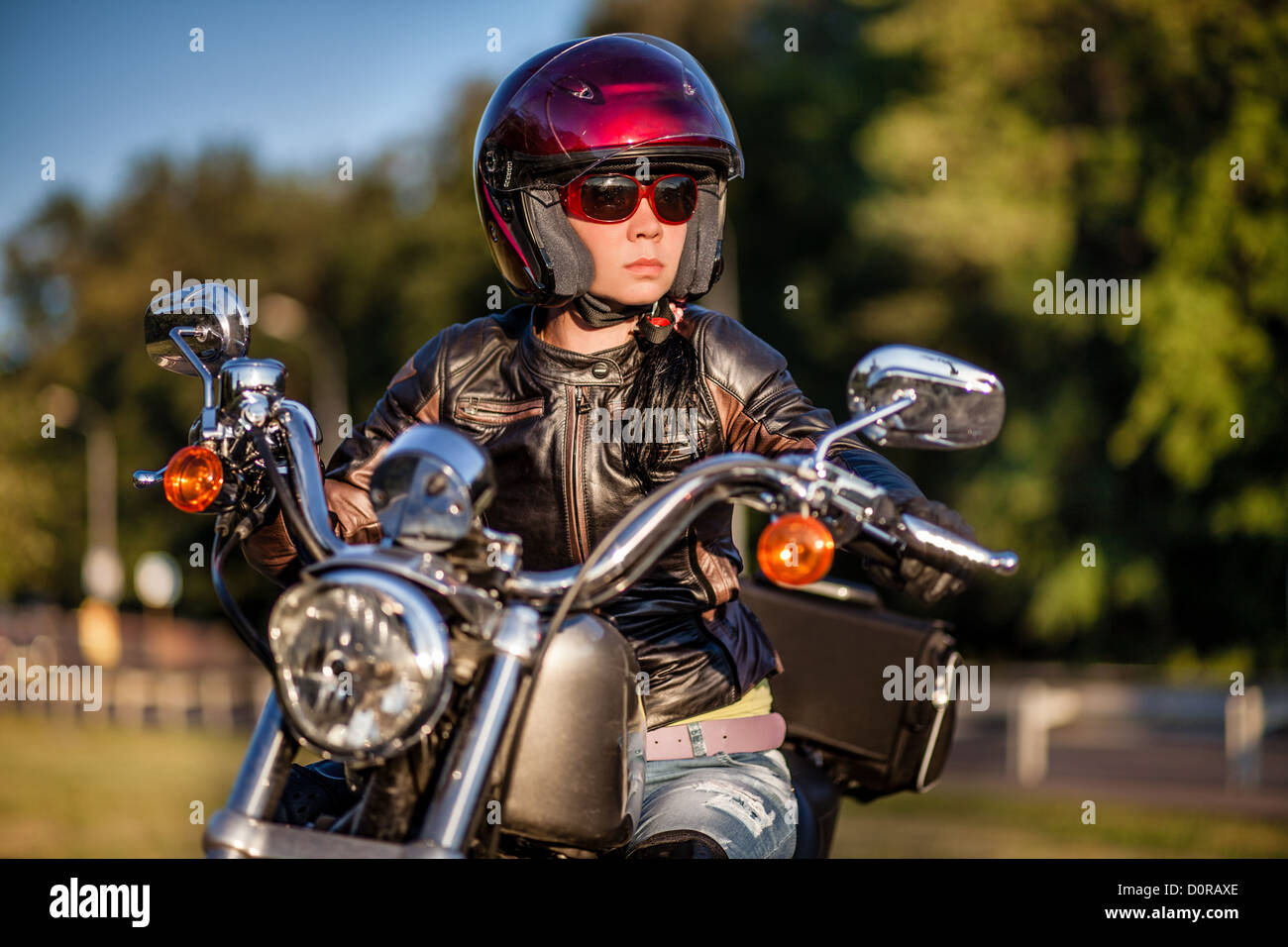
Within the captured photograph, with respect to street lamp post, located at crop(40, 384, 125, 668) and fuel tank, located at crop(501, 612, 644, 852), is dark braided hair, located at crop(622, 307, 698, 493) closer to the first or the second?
fuel tank, located at crop(501, 612, 644, 852)

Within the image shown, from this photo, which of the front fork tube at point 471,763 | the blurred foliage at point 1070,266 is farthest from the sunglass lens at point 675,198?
the blurred foliage at point 1070,266

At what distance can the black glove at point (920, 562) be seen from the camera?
7.09ft

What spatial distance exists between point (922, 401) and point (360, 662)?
0.89 meters

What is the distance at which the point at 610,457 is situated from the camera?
2.96m

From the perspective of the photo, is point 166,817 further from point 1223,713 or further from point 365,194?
point 365,194

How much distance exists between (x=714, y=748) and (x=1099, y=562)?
2136 centimetres

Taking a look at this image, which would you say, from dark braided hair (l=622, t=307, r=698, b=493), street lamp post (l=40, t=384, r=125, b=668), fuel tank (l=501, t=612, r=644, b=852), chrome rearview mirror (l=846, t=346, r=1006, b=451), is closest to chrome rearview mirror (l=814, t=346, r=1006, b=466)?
chrome rearview mirror (l=846, t=346, r=1006, b=451)

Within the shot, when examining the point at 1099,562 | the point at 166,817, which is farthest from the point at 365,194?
the point at 166,817

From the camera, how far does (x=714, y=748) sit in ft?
9.41

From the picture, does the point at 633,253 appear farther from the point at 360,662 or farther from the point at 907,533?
the point at 360,662

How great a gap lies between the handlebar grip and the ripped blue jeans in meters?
0.67

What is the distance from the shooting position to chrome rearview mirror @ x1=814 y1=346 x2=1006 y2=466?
217cm

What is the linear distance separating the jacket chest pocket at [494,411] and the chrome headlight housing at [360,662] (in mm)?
1095

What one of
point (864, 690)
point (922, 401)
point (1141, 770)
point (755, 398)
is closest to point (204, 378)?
point (755, 398)
